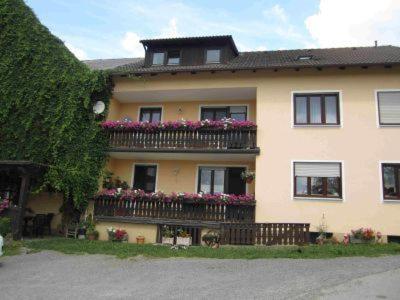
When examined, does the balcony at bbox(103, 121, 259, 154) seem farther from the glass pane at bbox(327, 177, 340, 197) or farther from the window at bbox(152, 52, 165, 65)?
the window at bbox(152, 52, 165, 65)

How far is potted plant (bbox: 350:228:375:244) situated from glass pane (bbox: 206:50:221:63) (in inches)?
401

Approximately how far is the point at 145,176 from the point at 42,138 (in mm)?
5009

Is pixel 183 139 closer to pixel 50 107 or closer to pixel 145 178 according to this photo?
pixel 145 178

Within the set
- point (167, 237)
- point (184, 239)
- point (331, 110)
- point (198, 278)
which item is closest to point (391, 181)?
point (331, 110)

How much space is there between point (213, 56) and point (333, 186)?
28.2 feet

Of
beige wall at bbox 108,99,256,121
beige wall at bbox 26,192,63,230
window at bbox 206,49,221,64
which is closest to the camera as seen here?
beige wall at bbox 26,192,63,230

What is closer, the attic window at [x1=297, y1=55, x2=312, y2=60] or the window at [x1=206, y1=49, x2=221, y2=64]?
the attic window at [x1=297, y1=55, x2=312, y2=60]

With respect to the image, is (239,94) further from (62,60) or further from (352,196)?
(62,60)

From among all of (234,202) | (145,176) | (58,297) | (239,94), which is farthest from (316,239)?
(58,297)

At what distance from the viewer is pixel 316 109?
53.4 ft

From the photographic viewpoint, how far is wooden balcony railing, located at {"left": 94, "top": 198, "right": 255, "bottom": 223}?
15523 millimetres

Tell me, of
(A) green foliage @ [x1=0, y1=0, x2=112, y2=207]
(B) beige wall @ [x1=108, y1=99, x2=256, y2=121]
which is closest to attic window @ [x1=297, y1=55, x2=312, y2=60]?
(B) beige wall @ [x1=108, y1=99, x2=256, y2=121]

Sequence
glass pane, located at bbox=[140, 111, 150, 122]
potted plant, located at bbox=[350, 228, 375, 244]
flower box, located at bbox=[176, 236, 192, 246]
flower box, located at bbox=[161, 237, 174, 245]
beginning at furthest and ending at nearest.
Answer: glass pane, located at bbox=[140, 111, 150, 122] → flower box, located at bbox=[161, 237, 174, 245] → flower box, located at bbox=[176, 236, 192, 246] → potted plant, located at bbox=[350, 228, 375, 244]

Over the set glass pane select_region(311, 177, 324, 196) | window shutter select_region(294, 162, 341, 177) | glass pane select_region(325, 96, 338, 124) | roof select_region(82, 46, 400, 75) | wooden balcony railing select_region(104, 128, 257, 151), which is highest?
roof select_region(82, 46, 400, 75)
